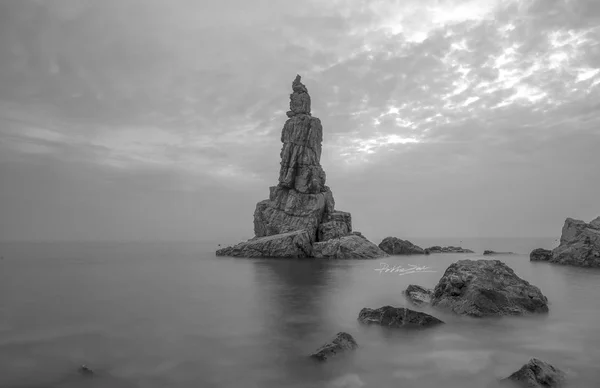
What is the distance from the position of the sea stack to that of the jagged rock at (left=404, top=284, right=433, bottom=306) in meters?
33.1

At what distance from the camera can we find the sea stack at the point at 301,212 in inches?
2231

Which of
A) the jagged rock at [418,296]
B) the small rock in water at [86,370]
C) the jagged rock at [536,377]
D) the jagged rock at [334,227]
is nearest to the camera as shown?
the jagged rock at [536,377]

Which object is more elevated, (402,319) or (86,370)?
(402,319)

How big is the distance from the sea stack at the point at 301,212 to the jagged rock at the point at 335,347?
4365 cm

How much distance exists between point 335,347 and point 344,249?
44745 millimetres

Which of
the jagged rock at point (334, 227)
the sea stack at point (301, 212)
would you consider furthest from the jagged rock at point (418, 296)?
the jagged rock at point (334, 227)

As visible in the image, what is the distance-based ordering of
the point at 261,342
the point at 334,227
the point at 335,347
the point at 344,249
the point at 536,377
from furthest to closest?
the point at 334,227 → the point at 344,249 → the point at 261,342 → the point at 335,347 → the point at 536,377

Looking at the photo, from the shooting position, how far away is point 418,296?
21.0 meters

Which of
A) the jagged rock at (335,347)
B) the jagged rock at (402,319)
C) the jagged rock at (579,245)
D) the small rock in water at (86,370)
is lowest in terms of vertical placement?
the small rock in water at (86,370)

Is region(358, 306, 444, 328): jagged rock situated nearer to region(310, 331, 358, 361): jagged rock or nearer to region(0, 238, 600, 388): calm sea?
region(0, 238, 600, 388): calm sea

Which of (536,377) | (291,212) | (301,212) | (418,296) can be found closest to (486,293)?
(418,296)

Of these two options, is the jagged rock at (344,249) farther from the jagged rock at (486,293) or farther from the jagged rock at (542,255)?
the jagged rock at (486,293)

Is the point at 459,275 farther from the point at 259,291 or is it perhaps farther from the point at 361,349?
the point at 259,291

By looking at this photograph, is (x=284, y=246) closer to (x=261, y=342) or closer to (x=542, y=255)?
(x=542, y=255)
